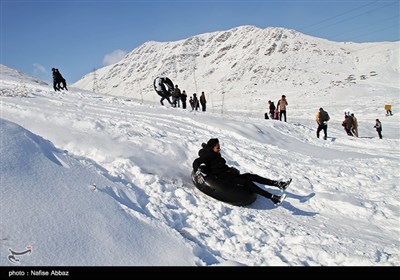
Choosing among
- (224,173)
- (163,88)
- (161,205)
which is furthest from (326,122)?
(161,205)

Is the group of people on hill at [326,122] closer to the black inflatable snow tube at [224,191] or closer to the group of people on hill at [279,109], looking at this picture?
the group of people on hill at [279,109]

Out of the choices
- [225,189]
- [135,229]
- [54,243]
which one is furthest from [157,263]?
[225,189]

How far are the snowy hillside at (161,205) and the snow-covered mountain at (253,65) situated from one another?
2593cm

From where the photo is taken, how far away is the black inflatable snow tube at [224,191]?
6.32m

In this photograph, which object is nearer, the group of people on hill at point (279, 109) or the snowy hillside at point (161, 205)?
the snowy hillside at point (161, 205)

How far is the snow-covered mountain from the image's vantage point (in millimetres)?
73562

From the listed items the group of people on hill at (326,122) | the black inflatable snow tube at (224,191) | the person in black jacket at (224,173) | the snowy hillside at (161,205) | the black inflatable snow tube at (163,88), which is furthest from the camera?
the black inflatable snow tube at (163,88)

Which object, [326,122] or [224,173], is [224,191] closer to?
[224,173]

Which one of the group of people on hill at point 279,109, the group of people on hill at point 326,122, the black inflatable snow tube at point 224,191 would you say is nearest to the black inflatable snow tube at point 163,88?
the group of people on hill at point 279,109

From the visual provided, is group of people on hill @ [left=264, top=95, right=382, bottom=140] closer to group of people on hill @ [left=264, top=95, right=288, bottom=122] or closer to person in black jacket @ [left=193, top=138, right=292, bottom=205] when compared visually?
group of people on hill @ [left=264, top=95, right=288, bottom=122]

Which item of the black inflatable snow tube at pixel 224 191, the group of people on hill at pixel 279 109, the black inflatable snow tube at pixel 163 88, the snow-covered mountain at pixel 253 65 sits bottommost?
the black inflatable snow tube at pixel 224 191

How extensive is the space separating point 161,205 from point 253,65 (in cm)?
10451
